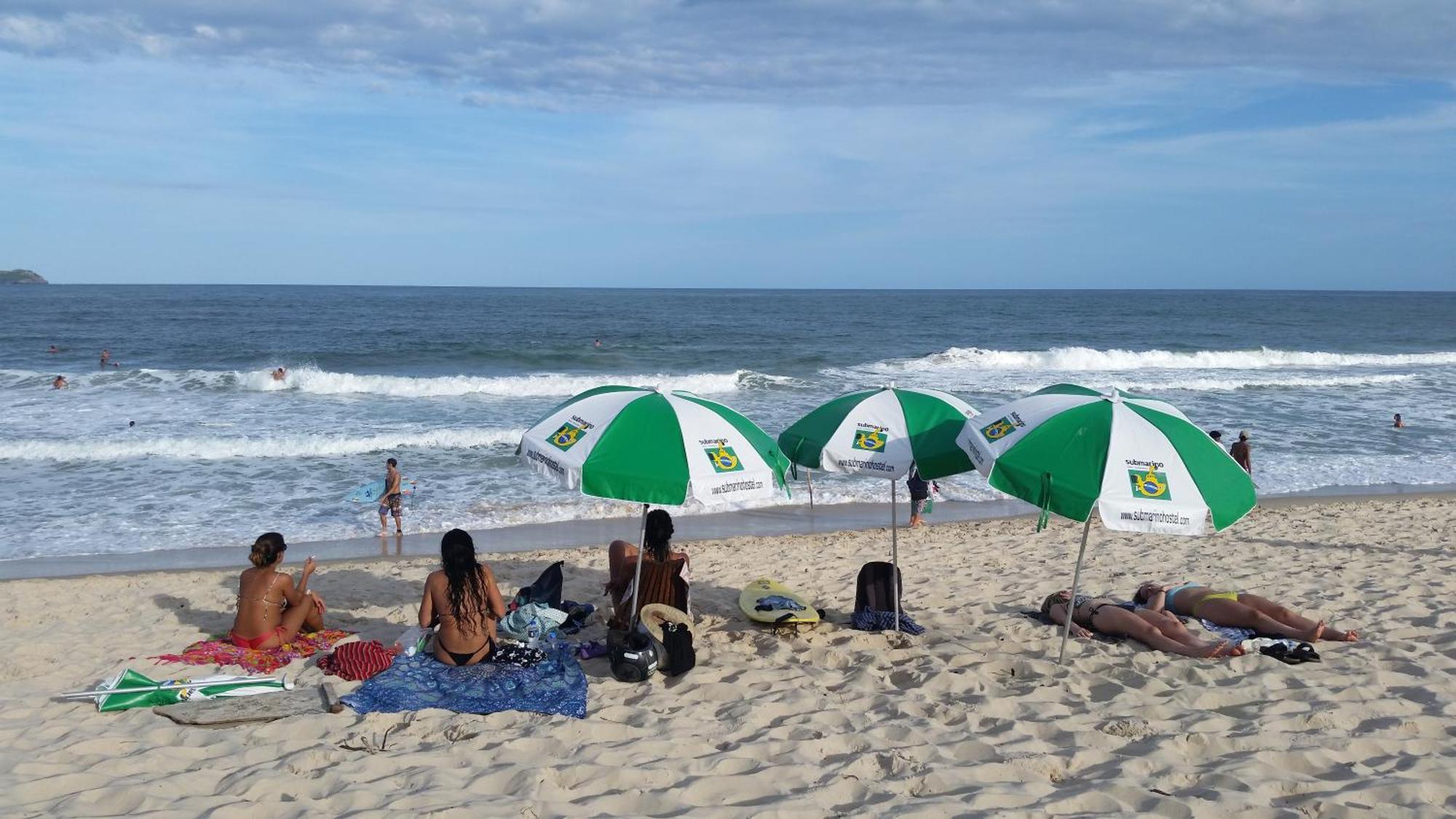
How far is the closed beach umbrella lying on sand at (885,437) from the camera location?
248 inches

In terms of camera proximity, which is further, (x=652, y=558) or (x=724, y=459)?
(x=652, y=558)

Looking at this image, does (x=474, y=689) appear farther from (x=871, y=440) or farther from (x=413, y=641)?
(x=871, y=440)

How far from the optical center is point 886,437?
6.40 metres

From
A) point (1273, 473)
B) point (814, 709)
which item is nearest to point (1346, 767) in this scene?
point (814, 709)

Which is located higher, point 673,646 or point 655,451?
point 655,451

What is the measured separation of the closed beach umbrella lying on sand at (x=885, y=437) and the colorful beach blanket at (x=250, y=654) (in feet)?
11.8

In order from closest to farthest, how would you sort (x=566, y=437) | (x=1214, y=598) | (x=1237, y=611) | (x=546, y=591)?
(x=566, y=437)
(x=1237, y=611)
(x=1214, y=598)
(x=546, y=591)

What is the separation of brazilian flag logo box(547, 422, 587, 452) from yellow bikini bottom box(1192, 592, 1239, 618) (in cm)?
467

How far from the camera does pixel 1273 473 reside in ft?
53.2

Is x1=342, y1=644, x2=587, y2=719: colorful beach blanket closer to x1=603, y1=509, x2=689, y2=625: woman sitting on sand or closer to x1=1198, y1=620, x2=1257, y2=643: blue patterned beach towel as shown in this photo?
x1=603, y1=509, x2=689, y2=625: woman sitting on sand

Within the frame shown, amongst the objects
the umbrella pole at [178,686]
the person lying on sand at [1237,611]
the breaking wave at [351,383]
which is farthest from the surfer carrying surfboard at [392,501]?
the breaking wave at [351,383]

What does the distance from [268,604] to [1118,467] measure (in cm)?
566

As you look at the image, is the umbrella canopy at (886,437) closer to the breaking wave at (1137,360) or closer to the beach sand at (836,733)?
the beach sand at (836,733)

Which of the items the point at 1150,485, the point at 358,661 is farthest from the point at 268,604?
the point at 1150,485
